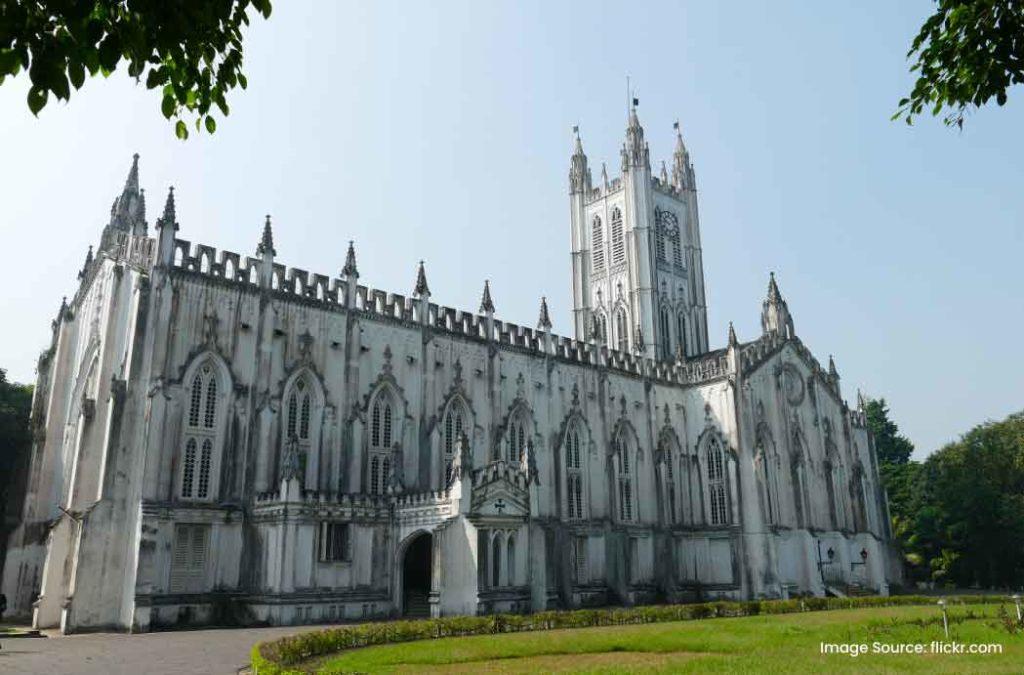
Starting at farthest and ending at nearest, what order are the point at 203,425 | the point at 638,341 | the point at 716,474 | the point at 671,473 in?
the point at 638,341
the point at 671,473
the point at 716,474
the point at 203,425

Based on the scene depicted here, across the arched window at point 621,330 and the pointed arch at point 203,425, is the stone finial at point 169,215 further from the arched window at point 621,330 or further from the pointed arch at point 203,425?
the arched window at point 621,330

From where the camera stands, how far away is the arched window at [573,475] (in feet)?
149

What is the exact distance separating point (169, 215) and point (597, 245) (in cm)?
4561

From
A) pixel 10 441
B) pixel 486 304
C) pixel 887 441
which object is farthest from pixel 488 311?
pixel 887 441

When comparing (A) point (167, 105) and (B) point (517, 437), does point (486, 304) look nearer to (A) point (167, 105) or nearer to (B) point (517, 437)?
(B) point (517, 437)

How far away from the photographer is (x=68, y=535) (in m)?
31.3

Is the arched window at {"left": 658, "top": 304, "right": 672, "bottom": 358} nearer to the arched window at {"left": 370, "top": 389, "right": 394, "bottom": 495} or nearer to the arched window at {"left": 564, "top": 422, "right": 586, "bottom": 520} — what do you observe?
the arched window at {"left": 564, "top": 422, "right": 586, "bottom": 520}

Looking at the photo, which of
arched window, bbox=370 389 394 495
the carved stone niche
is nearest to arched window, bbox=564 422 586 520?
arched window, bbox=370 389 394 495

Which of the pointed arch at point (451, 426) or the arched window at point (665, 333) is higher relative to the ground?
the arched window at point (665, 333)

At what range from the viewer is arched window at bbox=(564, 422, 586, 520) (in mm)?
45531

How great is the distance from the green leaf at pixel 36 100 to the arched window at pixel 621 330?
2467 inches

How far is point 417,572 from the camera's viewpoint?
37.2 meters

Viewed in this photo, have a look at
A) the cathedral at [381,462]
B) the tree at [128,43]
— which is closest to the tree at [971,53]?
the tree at [128,43]

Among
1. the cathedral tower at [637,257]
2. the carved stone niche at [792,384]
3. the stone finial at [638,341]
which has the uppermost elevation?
the cathedral tower at [637,257]
